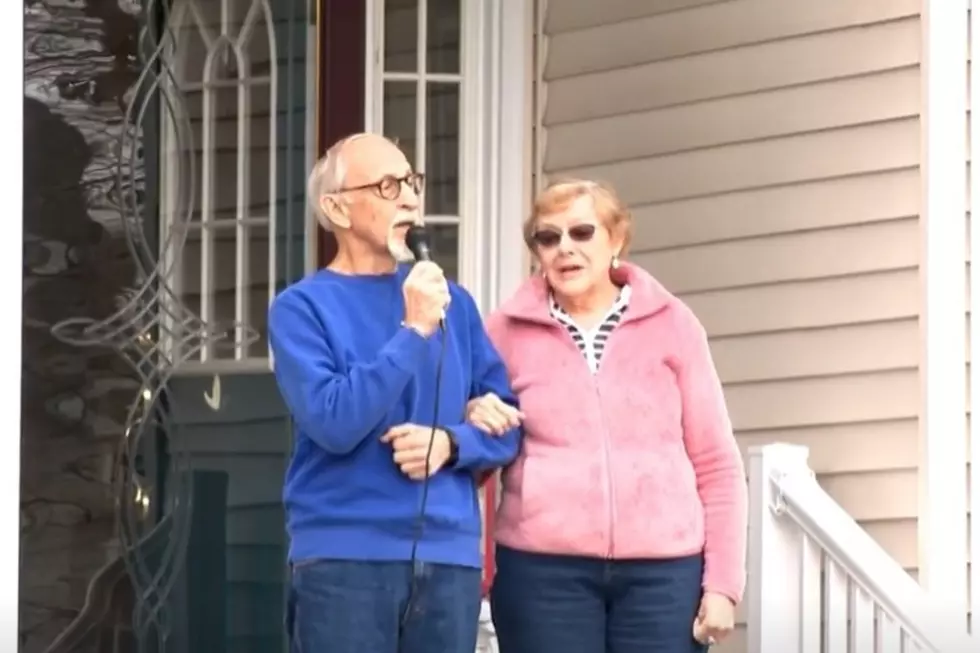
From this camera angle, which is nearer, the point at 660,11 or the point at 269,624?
the point at 269,624

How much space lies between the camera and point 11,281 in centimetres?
425

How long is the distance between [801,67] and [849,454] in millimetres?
1028

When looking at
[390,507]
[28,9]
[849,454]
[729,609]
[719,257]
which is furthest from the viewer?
[719,257]

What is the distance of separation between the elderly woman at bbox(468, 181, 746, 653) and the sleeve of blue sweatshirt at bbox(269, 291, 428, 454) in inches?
10.5

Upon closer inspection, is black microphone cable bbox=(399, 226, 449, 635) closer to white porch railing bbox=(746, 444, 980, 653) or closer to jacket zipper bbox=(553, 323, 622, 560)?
jacket zipper bbox=(553, 323, 622, 560)

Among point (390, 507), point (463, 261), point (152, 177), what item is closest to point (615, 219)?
point (390, 507)

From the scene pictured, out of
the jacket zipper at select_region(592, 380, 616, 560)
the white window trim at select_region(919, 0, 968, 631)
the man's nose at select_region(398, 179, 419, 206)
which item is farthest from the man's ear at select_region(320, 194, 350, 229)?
the white window trim at select_region(919, 0, 968, 631)

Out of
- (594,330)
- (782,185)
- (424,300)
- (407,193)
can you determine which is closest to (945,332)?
Result: (782,185)

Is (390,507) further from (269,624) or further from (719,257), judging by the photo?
(719,257)

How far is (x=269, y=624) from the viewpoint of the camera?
5039 millimetres

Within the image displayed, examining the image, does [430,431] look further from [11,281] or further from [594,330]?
[11,281]

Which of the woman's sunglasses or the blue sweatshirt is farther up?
the woman's sunglasses

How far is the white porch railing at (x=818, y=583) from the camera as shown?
4637 millimetres

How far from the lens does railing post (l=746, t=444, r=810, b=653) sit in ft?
16.1
